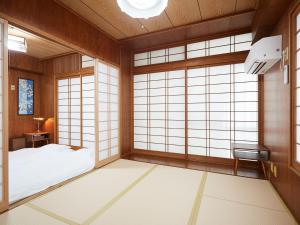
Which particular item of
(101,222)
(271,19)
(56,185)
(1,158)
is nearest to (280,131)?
(271,19)

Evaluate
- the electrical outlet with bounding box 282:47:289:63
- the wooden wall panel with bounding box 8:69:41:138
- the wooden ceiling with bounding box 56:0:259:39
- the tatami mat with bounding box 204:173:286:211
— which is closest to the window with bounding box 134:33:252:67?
the wooden ceiling with bounding box 56:0:259:39

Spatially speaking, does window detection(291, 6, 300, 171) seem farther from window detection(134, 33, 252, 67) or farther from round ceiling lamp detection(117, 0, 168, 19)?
window detection(134, 33, 252, 67)

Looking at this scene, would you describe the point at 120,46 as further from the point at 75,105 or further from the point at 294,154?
the point at 294,154

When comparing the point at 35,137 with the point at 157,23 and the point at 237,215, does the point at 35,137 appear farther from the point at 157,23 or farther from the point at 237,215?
the point at 237,215

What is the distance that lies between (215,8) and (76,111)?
429cm

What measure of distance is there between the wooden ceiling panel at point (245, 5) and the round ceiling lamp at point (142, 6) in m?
1.72

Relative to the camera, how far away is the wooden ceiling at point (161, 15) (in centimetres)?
255

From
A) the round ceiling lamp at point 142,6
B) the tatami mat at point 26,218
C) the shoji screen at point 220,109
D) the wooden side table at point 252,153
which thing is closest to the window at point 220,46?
the shoji screen at point 220,109

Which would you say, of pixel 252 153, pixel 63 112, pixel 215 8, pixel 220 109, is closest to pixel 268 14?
pixel 215 8

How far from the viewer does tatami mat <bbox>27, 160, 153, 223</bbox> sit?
1.90 meters

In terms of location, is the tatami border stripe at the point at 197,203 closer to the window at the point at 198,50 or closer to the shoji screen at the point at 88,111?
the window at the point at 198,50

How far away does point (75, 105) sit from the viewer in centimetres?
491

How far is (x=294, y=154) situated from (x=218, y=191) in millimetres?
1038

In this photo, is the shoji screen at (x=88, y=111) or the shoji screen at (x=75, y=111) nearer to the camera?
the shoji screen at (x=88, y=111)
